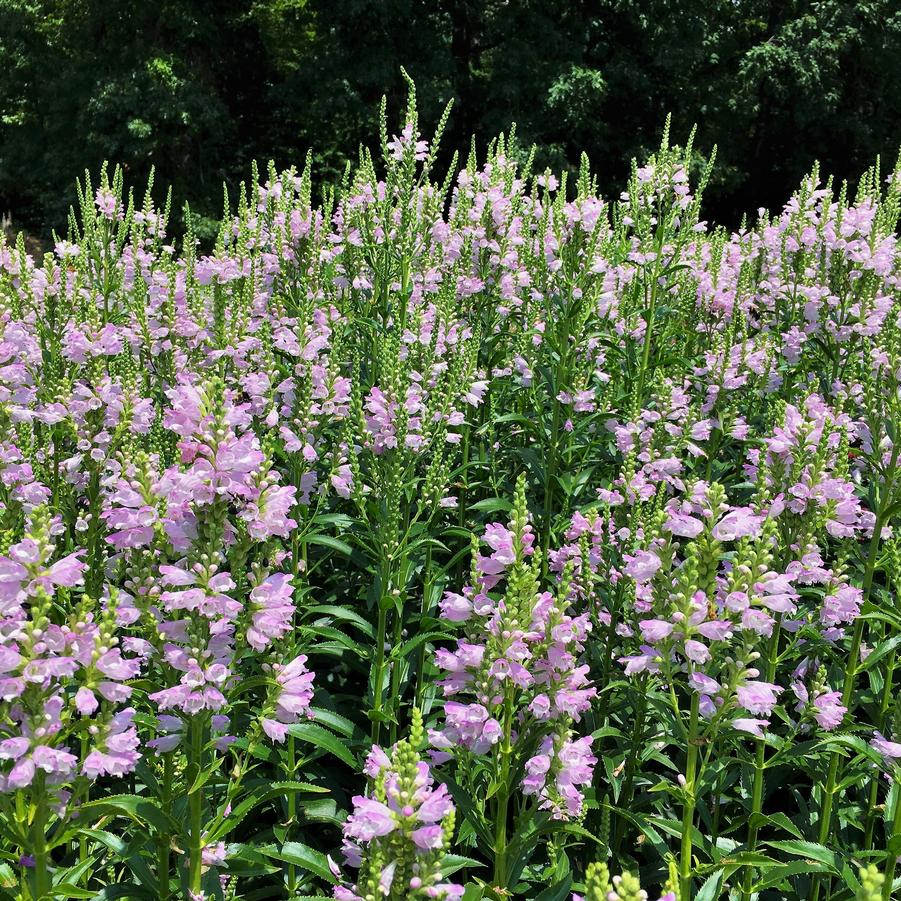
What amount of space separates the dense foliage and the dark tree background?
18775mm

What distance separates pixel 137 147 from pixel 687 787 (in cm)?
2640

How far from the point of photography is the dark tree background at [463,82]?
2586 cm

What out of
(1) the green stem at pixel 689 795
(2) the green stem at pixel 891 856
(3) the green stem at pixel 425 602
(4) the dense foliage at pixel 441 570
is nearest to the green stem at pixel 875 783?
(4) the dense foliage at pixel 441 570

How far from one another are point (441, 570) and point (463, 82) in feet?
85.9

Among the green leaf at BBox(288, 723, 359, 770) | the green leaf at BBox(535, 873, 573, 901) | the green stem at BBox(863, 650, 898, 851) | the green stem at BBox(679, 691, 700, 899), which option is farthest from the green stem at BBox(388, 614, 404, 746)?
the green stem at BBox(863, 650, 898, 851)

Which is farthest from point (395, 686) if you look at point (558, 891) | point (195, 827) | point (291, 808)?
point (195, 827)

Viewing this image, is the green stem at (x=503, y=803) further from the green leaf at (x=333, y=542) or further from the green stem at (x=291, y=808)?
the green leaf at (x=333, y=542)

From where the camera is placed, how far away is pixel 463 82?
27.5m

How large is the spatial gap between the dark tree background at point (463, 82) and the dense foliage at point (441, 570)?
1877 centimetres

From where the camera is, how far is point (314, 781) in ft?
12.4

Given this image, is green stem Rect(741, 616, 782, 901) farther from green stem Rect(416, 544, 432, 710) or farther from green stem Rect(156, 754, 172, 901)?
green stem Rect(156, 754, 172, 901)

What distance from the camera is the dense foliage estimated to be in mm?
2533

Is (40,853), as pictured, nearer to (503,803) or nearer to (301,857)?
(301,857)

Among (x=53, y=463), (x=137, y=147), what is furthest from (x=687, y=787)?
(x=137, y=147)
